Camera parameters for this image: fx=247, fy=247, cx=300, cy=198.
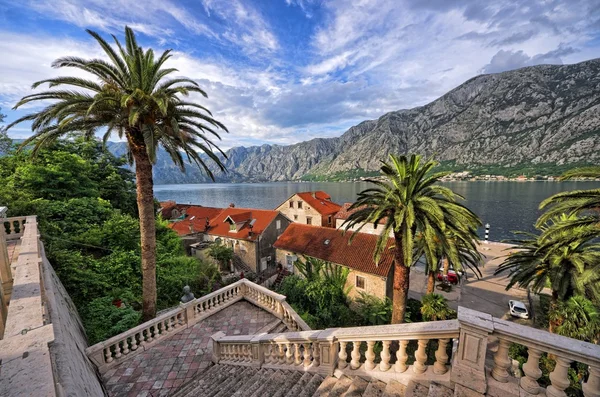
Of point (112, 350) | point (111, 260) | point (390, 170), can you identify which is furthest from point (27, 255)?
point (390, 170)

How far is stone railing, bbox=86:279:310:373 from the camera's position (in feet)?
27.0

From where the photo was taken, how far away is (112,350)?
8930mm

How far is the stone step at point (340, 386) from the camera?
453 cm

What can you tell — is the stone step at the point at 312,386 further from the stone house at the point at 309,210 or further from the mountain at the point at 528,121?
the mountain at the point at 528,121

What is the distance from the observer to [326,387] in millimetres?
4777

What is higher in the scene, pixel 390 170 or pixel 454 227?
pixel 390 170

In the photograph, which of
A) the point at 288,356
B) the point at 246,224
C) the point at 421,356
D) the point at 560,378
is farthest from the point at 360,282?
the point at 560,378

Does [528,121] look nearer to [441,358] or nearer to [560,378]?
[560,378]

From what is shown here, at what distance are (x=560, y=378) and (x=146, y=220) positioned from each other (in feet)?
38.0

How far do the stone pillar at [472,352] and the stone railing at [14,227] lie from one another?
53.4 feet

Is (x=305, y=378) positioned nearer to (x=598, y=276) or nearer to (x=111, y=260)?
(x=598, y=276)

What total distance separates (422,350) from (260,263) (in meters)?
26.0

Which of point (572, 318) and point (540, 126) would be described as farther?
point (540, 126)

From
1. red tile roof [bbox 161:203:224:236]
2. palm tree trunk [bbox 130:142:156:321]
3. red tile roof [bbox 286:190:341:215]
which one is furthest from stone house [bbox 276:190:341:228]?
palm tree trunk [bbox 130:142:156:321]
